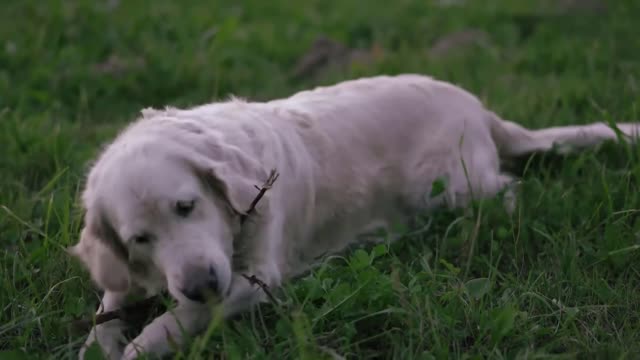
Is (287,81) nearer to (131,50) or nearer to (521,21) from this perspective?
(131,50)

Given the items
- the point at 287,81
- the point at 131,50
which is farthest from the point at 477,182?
the point at 131,50

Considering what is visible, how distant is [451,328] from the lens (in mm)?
2904

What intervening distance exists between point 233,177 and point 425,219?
51.1 inches

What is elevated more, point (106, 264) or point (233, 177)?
point (233, 177)

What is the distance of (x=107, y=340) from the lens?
3021mm

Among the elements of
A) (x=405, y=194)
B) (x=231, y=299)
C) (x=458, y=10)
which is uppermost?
(x=231, y=299)

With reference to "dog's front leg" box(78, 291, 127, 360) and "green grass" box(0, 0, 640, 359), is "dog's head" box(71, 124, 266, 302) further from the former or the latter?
"green grass" box(0, 0, 640, 359)

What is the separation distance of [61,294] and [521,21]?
5.15 metres

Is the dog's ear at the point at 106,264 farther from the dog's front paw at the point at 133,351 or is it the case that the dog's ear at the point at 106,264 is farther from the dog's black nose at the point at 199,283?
the dog's black nose at the point at 199,283

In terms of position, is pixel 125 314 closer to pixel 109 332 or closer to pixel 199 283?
pixel 109 332

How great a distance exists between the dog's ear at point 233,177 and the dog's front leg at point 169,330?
35 cm

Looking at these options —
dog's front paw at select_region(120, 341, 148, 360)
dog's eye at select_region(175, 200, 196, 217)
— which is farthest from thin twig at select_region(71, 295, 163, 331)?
dog's eye at select_region(175, 200, 196, 217)

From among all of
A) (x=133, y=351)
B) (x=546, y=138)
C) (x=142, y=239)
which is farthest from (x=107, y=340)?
(x=546, y=138)

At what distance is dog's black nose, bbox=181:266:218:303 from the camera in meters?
2.73
